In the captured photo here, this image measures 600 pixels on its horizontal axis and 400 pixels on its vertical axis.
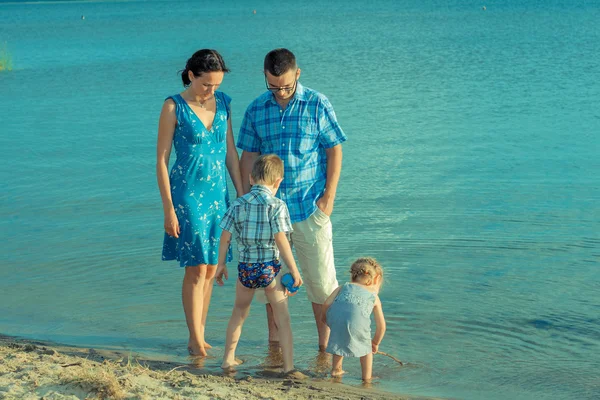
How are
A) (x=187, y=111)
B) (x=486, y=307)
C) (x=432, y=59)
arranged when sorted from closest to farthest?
1. (x=187, y=111)
2. (x=486, y=307)
3. (x=432, y=59)

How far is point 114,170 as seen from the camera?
10.7 metres

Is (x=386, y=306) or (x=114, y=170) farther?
(x=114, y=170)

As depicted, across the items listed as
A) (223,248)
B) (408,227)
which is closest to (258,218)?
(223,248)

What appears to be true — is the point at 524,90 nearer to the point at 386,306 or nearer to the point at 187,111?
the point at 386,306

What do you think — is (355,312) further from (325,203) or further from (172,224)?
(172,224)

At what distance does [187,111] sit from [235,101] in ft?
38.4

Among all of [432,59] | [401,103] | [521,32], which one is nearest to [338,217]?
[401,103]

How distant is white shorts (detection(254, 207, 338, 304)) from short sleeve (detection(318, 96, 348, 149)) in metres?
0.39

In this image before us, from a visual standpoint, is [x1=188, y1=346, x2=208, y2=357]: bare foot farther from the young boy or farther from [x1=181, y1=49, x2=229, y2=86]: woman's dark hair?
[x1=181, y1=49, x2=229, y2=86]: woman's dark hair

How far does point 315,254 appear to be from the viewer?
483cm

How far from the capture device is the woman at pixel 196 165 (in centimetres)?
471

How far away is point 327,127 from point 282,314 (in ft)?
3.49

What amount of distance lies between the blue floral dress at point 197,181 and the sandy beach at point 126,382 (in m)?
0.71

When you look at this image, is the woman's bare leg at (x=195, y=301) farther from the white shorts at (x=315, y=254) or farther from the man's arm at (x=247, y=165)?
the man's arm at (x=247, y=165)
